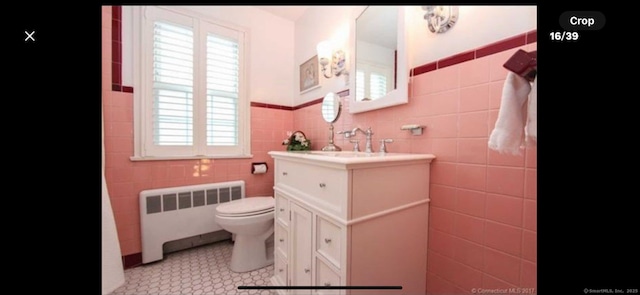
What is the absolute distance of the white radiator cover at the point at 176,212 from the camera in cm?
149

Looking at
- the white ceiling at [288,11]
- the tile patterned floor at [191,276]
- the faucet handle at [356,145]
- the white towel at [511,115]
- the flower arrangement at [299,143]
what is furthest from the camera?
the white ceiling at [288,11]

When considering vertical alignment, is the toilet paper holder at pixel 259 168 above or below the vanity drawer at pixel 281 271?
above

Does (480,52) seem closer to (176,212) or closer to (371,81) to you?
(371,81)

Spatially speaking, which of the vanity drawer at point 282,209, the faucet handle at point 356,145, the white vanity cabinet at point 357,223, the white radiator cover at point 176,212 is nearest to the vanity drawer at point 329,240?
the white vanity cabinet at point 357,223

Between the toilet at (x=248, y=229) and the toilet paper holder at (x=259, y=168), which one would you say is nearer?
the toilet at (x=248, y=229)

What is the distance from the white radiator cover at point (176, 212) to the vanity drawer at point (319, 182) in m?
0.88

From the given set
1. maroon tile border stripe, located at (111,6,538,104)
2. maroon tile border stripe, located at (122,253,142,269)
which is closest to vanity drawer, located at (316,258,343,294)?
maroon tile border stripe, located at (111,6,538,104)

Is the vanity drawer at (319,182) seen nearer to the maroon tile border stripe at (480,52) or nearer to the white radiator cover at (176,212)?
the maroon tile border stripe at (480,52)

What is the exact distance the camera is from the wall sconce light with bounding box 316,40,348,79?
150cm

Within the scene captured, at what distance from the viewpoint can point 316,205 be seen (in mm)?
872

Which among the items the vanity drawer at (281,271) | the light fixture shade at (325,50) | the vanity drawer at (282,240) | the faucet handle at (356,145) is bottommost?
the vanity drawer at (281,271)
